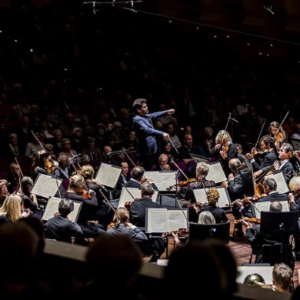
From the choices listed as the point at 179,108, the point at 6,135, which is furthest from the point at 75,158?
the point at 179,108

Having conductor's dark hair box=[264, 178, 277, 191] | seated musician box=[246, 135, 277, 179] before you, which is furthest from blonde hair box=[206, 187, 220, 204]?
seated musician box=[246, 135, 277, 179]

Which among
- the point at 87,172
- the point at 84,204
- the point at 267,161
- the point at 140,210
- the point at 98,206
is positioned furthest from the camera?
the point at 267,161

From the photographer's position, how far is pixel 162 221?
6918mm

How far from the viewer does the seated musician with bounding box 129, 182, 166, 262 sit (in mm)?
7270

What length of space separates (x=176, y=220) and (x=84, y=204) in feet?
3.92

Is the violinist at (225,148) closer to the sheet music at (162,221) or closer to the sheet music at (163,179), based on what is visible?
the sheet music at (163,179)

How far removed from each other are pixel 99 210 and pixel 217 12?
342 inches

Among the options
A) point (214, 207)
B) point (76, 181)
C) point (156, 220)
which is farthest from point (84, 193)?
point (214, 207)

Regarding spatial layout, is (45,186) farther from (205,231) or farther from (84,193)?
(205,231)

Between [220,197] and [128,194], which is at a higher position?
[220,197]

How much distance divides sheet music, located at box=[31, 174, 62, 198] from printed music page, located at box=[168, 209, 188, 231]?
1835 millimetres

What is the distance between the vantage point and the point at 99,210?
8078 mm

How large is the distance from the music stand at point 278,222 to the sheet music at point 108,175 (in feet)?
8.66

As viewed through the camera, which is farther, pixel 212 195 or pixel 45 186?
pixel 45 186
